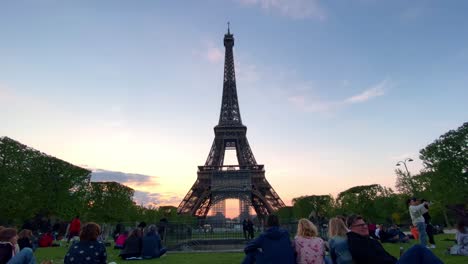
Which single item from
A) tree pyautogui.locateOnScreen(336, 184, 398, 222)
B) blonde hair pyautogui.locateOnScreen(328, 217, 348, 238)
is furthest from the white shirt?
tree pyautogui.locateOnScreen(336, 184, 398, 222)

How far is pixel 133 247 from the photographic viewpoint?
42.4ft

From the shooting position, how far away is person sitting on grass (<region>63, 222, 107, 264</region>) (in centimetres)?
584

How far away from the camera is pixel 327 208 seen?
212 ft

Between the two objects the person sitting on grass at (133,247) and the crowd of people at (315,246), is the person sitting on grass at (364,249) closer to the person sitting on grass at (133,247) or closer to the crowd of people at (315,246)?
the crowd of people at (315,246)

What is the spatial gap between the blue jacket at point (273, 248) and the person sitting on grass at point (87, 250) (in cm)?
256

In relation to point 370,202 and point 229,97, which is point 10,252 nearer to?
point 370,202

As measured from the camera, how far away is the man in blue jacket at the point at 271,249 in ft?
18.8

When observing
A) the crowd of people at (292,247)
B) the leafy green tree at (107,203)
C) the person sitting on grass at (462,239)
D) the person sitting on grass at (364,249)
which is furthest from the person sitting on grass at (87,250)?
the leafy green tree at (107,203)

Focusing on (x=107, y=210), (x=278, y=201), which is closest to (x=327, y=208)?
(x=278, y=201)

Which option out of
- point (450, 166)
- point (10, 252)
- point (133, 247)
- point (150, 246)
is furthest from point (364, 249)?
point (450, 166)

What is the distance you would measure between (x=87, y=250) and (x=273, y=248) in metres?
3.18

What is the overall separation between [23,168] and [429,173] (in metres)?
42.7

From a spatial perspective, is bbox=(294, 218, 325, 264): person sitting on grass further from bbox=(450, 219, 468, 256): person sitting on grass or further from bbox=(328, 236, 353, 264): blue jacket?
bbox=(450, 219, 468, 256): person sitting on grass

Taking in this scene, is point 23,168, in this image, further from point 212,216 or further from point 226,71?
point 212,216
